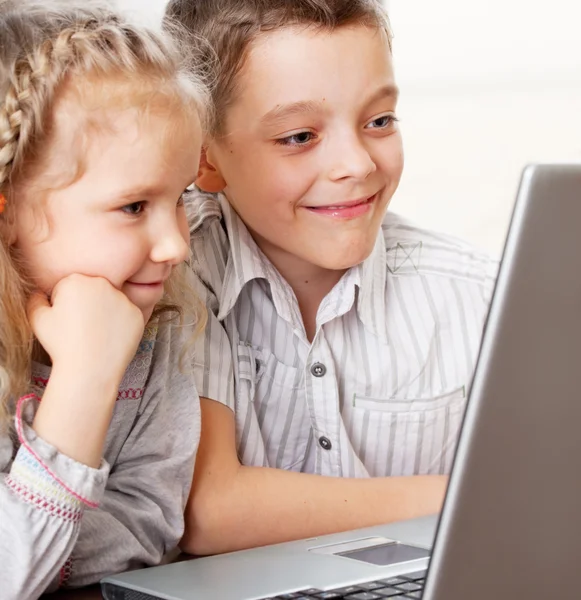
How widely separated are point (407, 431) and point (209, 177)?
1.32 ft

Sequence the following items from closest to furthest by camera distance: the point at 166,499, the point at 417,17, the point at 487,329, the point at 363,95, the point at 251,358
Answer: the point at 487,329
the point at 166,499
the point at 363,95
the point at 251,358
the point at 417,17

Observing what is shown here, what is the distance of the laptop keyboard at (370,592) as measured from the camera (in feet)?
2.45

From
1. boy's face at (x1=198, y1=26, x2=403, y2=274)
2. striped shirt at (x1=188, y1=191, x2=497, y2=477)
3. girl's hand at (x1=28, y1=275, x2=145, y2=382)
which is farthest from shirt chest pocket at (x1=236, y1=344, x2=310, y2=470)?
girl's hand at (x1=28, y1=275, x2=145, y2=382)

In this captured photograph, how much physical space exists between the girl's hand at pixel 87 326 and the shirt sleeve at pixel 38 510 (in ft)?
0.25

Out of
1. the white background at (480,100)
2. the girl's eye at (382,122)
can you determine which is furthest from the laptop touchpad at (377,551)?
the white background at (480,100)

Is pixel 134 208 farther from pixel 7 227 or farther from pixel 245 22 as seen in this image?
pixel 245 22

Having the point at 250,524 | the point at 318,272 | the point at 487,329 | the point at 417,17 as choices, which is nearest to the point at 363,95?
the point at 318,272

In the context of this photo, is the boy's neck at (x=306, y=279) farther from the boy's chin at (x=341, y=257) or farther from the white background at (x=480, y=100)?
the white background at (x=480, y=100)

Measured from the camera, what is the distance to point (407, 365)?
125 cm

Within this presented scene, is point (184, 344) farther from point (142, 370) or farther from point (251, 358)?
point (251, 358)

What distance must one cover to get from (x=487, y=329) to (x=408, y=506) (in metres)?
0.60

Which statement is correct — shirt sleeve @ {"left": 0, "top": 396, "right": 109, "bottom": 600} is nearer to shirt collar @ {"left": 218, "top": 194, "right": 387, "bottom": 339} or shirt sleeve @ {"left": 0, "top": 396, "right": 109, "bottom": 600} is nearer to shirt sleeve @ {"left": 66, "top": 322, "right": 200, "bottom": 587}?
shirt sleeve @ {"left": 66, "top": 322, "right": 200, "bottom": 587}

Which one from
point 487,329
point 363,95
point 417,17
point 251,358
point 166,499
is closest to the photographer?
point 487,329

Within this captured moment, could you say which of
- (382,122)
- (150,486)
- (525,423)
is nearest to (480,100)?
(382,122)
